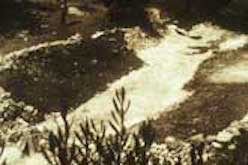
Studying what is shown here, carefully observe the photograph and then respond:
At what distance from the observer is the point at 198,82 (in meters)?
8.32

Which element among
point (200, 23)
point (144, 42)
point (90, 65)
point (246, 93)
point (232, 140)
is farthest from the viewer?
point (200, 23)

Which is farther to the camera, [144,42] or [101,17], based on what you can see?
[101,17]

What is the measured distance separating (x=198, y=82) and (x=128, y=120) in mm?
1282

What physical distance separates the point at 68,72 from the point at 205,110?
1.92 meters

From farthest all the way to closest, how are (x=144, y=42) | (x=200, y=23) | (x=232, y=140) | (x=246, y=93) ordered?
(x=200, y=23)
(x=144, y=42)
(x=246, y=93)
(x=232, y=140)

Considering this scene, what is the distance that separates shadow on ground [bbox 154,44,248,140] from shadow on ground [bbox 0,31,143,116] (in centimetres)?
103

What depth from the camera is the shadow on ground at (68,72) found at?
7.99m

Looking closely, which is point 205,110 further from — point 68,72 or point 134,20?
point 134,20

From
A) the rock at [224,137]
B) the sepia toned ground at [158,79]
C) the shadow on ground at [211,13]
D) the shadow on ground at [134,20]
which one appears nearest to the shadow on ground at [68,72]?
the sepia toned ground at [158,79]

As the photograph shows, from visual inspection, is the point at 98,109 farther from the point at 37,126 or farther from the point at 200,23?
the point at 200,23

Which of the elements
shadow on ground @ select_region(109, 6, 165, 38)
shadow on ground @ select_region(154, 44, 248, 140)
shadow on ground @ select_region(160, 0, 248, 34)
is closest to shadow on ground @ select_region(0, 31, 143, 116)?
shadow on ground @ select_region(109, 6, 165, 38)

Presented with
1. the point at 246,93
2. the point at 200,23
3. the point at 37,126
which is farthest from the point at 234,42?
the point at 37,126

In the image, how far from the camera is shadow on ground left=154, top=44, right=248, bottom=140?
7230 millimetres

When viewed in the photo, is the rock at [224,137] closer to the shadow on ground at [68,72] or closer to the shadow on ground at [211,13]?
the shadow on ground at [68,72]
